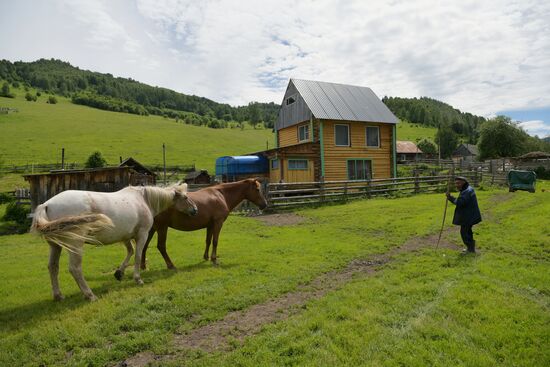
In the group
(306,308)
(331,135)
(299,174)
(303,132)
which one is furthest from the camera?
(303,132)

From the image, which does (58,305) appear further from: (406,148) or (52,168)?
(406,148)

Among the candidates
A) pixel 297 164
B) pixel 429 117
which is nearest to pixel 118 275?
pixel 297 164

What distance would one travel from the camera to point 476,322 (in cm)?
443

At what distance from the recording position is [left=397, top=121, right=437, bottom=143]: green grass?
9888cm

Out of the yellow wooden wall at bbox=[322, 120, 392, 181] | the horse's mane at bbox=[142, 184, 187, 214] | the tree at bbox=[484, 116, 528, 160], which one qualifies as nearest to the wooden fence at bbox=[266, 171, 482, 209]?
the yellow wooden wall at bbox=[322, 120, 392, 181]

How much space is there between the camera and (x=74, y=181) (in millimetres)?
16500

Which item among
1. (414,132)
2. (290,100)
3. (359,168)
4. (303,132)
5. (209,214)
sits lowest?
(209,214)

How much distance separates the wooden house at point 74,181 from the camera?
15680 mm

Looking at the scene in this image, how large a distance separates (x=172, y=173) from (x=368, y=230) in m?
40.1

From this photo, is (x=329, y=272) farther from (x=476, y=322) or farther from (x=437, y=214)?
(x=437, y=214)

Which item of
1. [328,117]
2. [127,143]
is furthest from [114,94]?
[328,117]

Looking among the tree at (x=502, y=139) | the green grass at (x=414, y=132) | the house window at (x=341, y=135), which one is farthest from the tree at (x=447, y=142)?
the house window at (x=341, y=135)

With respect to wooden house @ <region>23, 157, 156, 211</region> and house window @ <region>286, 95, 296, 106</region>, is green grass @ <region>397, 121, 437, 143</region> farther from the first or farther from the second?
wooden house @ <region>23, 157, 156, 211</region>

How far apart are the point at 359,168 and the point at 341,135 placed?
291cm
